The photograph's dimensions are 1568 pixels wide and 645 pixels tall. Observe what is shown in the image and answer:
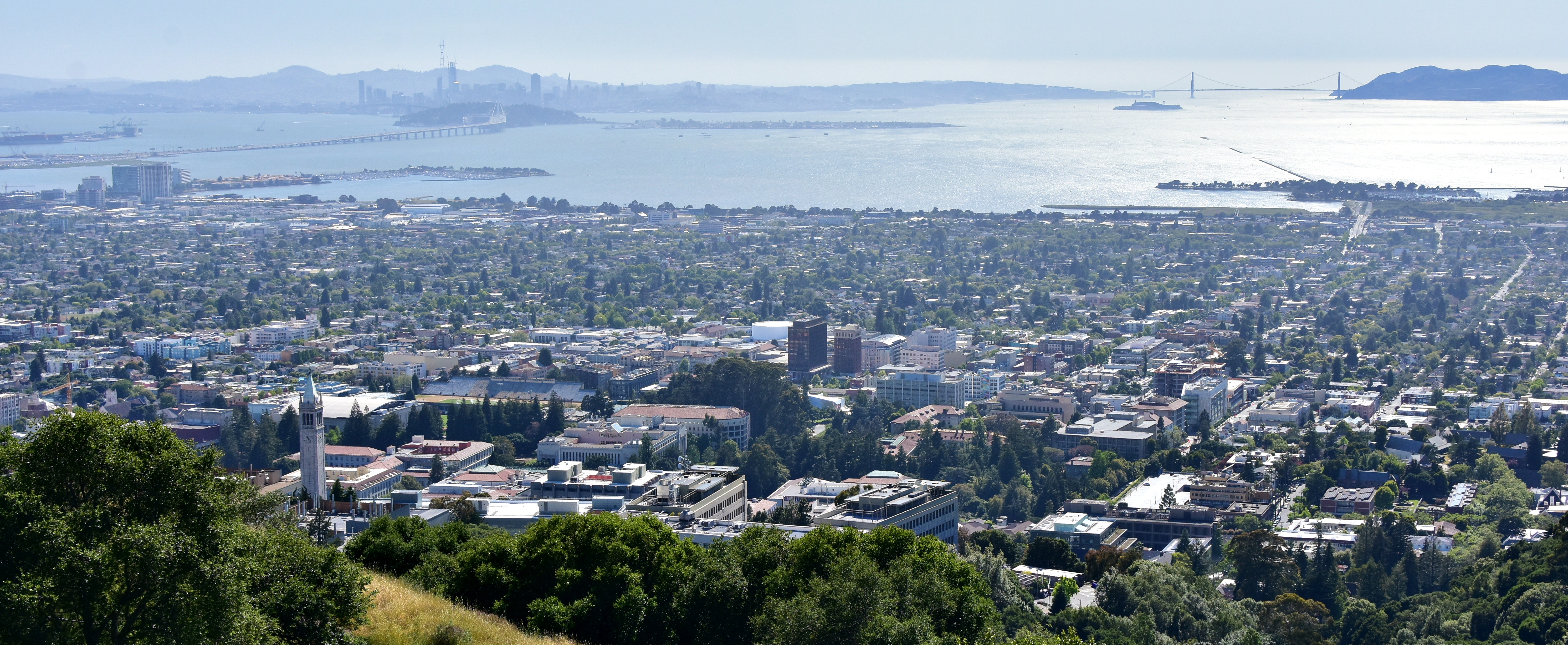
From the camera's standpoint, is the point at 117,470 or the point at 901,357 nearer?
→ the point at 117,470

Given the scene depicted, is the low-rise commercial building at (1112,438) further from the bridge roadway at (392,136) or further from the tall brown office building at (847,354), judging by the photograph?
the bridge roadway at (392,136)

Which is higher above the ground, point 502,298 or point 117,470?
point 117,470

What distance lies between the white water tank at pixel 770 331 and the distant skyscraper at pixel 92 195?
3479 cm

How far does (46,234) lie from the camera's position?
50750 millimetres

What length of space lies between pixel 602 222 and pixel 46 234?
15356 mm

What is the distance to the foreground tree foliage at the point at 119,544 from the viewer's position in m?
6.35

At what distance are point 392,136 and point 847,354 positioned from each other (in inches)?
2976

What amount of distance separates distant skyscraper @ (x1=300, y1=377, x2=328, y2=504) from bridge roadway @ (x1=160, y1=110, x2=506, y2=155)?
7192cm

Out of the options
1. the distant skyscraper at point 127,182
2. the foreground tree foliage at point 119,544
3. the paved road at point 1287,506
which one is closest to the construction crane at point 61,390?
the paved road at point 1287,506

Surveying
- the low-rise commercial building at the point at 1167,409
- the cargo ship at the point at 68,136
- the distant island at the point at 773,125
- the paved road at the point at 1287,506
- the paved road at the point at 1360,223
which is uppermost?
the distant island at the point at 773,125

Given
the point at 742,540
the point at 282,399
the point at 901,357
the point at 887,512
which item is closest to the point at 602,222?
the point at 901,357

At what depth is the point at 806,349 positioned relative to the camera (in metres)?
27.5

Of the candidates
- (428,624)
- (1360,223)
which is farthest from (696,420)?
(1360,223)

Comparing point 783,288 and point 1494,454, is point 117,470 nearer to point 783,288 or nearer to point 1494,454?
point 1494,454
